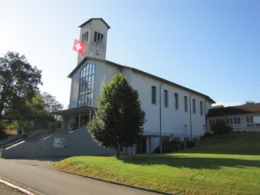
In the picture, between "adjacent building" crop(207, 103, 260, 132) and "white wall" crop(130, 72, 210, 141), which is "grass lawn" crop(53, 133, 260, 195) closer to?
"white wall" crop(130, 72, 210, 141)

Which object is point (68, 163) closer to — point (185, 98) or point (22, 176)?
point (22, 176)

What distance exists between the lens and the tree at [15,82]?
132 ft

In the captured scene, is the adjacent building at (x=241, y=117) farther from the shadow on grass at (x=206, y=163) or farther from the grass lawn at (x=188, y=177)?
the grass lawn at (x=188, y=177)

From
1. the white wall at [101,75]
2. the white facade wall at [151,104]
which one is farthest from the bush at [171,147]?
the white wall at [101,75]

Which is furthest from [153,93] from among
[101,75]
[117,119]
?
[117,119]

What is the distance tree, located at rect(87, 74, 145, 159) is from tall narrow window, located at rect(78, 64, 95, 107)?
14.2m

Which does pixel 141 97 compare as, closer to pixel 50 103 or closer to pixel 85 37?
pixel 85 37

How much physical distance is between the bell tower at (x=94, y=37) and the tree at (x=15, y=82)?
1026 cm

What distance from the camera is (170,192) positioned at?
820 centimetres

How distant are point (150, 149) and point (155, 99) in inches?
280

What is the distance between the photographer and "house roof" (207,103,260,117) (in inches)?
1510

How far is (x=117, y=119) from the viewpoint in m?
15.9

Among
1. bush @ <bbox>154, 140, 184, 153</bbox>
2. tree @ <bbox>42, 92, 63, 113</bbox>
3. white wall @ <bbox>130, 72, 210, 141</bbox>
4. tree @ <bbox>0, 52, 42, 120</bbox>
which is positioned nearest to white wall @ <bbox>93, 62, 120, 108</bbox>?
white wall @ <bbox>130, 72, 210, 141</bbox>

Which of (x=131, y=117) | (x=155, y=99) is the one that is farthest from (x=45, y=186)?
(x=155, y=99)
